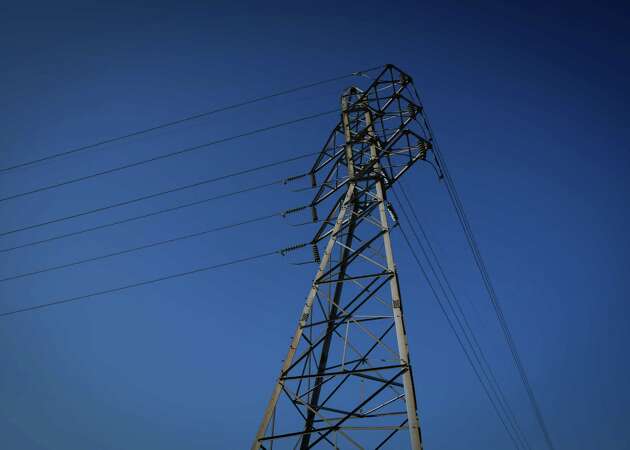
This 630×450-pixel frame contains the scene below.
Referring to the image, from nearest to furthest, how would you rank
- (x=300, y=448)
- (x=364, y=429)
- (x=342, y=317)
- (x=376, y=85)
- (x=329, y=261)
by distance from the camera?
(x=364, y=429) → (x=300, y=448) → (x=342, y=317) → (x=329, y=261) → (x=376, y=85)

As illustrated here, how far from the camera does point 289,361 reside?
818 cm

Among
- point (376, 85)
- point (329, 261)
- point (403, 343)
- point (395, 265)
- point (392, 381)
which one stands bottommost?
point (392, 381)

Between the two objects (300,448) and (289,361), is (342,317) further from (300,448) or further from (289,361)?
(300,448)

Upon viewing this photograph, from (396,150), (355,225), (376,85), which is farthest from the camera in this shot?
(376,85)

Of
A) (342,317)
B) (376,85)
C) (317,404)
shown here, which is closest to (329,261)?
(342,317)

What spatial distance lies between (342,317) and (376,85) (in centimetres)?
797

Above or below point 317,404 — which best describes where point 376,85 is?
above

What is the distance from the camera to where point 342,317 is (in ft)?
28.5

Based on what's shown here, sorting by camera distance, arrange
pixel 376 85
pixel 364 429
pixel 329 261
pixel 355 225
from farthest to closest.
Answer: pixel 376 85 → pixel 355 225 → pixel 329 261 → pixel 364 429

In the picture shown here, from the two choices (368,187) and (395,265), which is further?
(368,187)

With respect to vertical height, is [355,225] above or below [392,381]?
above

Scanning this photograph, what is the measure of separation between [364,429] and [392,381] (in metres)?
0.99

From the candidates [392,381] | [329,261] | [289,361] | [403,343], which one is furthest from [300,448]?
[329,261]

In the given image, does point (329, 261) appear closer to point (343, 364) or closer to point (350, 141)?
point (343, 364)
